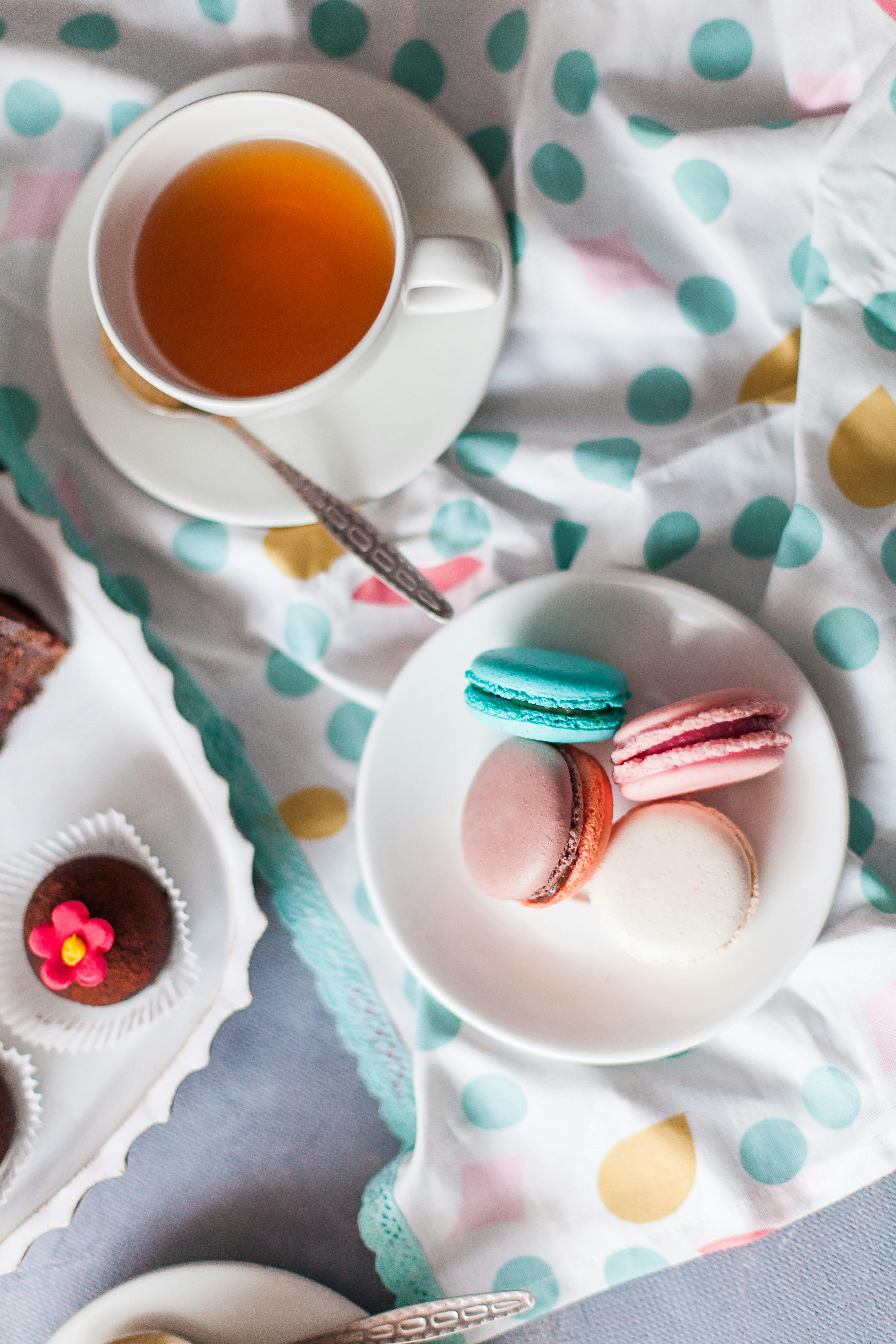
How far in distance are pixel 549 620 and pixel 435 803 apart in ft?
0.69

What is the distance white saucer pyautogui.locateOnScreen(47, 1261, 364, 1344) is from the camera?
956 mm

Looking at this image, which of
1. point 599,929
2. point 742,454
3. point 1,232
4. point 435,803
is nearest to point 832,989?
point 599,929

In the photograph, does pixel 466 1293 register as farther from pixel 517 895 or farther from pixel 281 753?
pixel 281 753

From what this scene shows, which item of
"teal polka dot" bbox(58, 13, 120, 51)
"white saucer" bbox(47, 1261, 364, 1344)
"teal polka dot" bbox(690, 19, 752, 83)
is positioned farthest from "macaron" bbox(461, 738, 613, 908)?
"teal polka dot" bbox(58, 13, 120, 51)

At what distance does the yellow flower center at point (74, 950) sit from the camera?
88 centimetres

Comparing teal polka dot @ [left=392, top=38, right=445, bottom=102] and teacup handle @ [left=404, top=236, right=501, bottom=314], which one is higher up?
teal polka dot @ [left=392, top=38, right=445, bottom=102]

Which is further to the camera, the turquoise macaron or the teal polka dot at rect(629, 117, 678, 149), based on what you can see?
the teal polka dot at rect(629, 117, 678, 149)

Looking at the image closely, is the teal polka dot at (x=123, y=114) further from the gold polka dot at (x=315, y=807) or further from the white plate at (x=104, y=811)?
the gold polka dot at (x=315, y=807)

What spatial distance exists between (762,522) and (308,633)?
483 mm

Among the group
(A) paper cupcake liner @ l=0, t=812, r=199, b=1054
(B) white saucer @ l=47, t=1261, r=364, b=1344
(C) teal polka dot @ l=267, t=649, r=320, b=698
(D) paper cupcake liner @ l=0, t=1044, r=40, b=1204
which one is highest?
(C) teal polka dot @ l=267, t=649, r=320, b=698

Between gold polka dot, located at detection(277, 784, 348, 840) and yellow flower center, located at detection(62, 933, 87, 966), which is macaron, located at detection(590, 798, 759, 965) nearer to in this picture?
gold polka dot, located at detection(277, 784, 348, 840)

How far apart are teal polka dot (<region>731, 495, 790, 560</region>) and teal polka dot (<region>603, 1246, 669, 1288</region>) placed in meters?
0.72

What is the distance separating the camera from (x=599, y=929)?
0.90 meters

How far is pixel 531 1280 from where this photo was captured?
0.96m
